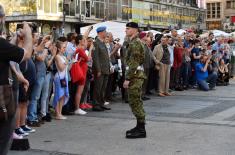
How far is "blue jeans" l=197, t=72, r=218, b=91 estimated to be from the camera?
15.7 metres

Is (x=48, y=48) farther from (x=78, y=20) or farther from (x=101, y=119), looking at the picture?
(x=78, y=20)

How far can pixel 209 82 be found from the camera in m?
16.1

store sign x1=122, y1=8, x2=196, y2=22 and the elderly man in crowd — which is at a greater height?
store sign x1=122, y1=8, x2=196, y2=22

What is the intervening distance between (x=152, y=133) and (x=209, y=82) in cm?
841

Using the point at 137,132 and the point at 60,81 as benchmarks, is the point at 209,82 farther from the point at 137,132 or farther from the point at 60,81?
the point at 137,132

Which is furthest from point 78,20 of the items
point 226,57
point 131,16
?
point 226,57

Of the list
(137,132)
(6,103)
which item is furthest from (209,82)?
(6,103)

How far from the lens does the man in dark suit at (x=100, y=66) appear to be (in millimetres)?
10938

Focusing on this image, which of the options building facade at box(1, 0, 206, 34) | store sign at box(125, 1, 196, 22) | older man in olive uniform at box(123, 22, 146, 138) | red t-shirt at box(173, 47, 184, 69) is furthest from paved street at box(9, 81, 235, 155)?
store sign at box(125, 1, 196, 22)

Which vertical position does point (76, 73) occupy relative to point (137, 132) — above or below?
above

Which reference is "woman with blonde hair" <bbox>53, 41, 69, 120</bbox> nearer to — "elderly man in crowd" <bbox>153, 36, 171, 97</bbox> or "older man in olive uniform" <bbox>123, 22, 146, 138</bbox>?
"older man in olive uniform" <bbox>123, 22, 146, 138</bbox>

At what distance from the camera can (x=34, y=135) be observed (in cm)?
800

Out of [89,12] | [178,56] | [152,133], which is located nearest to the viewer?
[152,133]

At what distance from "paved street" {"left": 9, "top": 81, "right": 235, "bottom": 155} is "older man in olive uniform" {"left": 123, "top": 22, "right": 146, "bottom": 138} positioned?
27cm
